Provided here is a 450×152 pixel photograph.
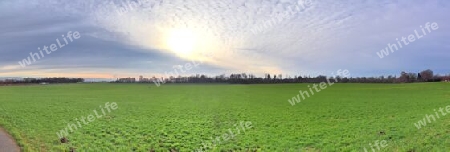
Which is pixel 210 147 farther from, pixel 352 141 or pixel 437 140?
pixel 437 140

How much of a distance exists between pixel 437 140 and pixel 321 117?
11.1 metres

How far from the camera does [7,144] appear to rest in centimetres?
1352

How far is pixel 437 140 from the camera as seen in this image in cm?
1394

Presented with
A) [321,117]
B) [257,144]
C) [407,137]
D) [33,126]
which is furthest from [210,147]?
[321,117]

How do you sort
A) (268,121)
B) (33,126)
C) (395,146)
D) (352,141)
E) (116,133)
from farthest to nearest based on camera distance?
(268,121) → (33,126) → (116,133) → (352,141) → (395,146)

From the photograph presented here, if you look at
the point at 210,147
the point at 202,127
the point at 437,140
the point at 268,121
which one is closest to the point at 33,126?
the point at 202,127

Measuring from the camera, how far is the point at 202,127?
65.3ft

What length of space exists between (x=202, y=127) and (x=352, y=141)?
8822 mm

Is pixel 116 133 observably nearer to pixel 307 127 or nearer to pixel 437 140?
pixel 307 127

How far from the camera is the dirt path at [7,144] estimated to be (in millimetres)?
12602

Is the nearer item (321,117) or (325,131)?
(325,131)

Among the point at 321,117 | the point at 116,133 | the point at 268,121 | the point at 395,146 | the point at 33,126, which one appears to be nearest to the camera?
the point at 395,146

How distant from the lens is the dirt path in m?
12.6

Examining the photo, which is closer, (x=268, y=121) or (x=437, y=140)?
(x=437, y=140)
